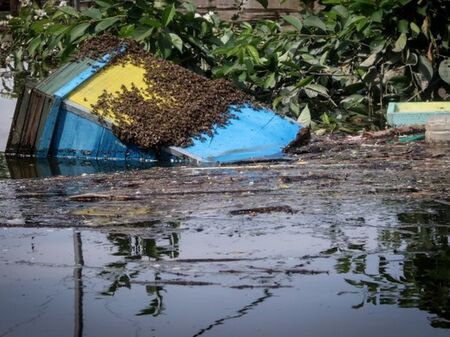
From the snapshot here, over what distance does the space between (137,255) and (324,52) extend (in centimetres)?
759

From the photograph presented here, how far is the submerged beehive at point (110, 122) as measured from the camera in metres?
9.91

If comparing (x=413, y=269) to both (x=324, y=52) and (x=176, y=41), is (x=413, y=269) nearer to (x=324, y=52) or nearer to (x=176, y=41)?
(x=176, y=41)

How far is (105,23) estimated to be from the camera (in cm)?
1259

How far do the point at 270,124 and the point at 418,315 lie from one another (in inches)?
235

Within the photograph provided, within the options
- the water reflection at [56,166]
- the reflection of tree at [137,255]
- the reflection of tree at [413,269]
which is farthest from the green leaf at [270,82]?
the reflection of tree at [137,255]

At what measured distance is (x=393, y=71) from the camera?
12.2m

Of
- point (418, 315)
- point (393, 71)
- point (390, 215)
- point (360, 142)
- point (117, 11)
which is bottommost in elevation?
point (418, 315)

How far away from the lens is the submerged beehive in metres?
9.91

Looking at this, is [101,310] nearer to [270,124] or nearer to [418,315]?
[418,315]

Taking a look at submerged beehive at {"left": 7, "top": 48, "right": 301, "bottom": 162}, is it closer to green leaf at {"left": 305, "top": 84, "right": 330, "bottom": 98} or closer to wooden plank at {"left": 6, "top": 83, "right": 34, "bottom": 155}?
wooden plank at {"left": 6, "top": 83, "right": 34, "bottom": 155}

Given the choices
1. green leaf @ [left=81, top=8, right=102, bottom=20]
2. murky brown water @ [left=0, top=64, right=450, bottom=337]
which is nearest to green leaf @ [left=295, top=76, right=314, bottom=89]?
green leaf @ [left=81, top=8, right=102, bottom=20]

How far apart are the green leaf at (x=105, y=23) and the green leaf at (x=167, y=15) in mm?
728

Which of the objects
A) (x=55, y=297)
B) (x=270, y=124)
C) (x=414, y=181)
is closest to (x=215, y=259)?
(x=55, y=297)

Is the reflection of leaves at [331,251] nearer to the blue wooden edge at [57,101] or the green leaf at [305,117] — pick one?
the blue wooden edge at [57,101]
